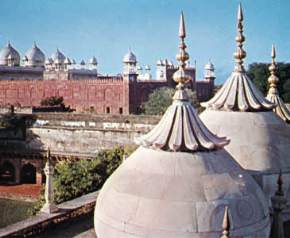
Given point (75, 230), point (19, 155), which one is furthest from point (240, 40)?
point (19, 155)

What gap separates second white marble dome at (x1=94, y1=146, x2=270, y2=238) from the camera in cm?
539

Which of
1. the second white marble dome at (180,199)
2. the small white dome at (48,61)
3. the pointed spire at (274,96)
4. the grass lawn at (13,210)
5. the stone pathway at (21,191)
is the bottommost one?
the grass lawn at (13,210)

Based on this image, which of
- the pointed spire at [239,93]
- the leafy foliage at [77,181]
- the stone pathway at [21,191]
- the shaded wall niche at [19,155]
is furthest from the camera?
the shaded wall niche at [19,155]

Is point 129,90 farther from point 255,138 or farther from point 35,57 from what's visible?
point 255,138

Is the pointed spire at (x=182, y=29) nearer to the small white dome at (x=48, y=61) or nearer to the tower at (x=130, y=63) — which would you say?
the tower at (x=130, y=63)

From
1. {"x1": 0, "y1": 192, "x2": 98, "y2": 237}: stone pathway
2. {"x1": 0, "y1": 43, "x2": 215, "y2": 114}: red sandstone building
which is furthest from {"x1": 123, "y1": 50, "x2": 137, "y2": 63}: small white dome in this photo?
{"x1": 0, "y1": 192, "x2": 98, "y2": 237}: stone pathway

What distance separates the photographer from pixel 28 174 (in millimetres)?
29234

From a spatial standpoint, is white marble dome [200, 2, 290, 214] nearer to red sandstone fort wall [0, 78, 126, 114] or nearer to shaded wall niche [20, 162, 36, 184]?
shaded wall niche [20, 162, 36, 184]

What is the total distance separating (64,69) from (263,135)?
4103 centimetres

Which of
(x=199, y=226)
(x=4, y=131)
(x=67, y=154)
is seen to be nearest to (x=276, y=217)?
(x=199, y=226)

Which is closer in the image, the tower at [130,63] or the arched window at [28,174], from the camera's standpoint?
the arched window at [28,174]

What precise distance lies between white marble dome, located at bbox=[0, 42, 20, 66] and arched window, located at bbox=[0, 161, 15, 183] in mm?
21327

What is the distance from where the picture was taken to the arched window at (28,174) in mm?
28828

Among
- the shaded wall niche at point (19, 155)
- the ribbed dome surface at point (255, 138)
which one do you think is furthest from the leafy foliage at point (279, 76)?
the ribbed dome surface at point (255, 138)
